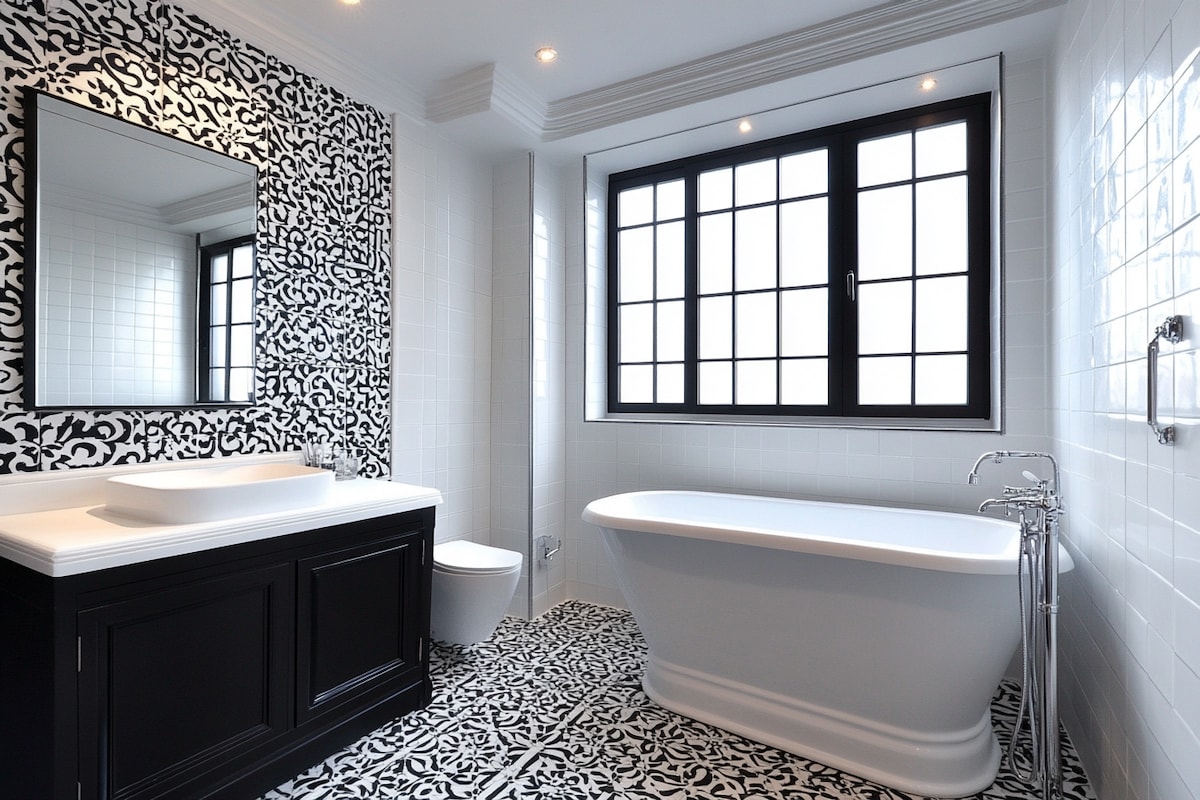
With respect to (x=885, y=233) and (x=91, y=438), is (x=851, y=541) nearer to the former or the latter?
(x=885, y=233)

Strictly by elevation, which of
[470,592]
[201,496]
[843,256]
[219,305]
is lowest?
[470,592]

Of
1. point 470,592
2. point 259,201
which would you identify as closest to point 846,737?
point 470,592

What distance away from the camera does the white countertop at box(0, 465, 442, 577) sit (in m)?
1.47

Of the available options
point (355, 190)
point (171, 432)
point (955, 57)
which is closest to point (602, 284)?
point (355, 190)

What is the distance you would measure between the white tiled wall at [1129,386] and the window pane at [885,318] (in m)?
0.70

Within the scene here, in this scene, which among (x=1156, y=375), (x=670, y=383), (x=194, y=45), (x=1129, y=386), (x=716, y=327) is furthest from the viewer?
(x=670, y=383)

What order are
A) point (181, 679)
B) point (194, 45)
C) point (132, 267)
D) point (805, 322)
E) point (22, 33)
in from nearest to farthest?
point (181, 679), point (22, 33), point (132, 267), point (194, 45), point (805, 322)

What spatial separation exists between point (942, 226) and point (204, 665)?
10.9 ft

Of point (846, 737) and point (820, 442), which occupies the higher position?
point (820, 442)

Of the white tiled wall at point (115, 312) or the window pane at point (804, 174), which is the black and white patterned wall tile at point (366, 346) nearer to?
the white tiled wall at point (115, 312)

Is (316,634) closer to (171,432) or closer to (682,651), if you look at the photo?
(171,432)

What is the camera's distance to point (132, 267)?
2.08 m

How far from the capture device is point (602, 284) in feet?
12.3

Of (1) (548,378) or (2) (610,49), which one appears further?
(1) (548,378)
